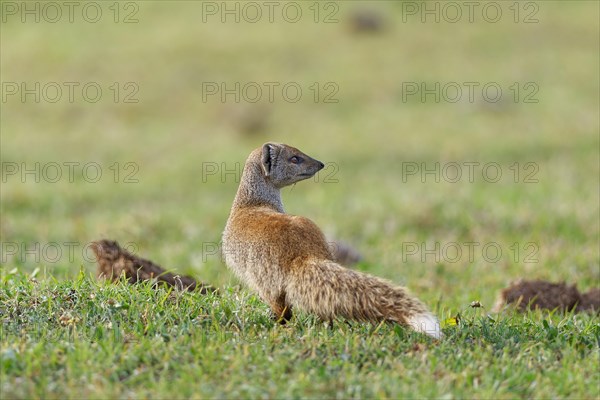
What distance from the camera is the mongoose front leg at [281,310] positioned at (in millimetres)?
5594

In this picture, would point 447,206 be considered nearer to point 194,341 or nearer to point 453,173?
point 453,173

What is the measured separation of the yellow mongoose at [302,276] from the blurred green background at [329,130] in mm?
2306

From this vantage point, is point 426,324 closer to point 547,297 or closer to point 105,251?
point 105,251

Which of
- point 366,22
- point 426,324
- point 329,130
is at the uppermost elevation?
point 366,22

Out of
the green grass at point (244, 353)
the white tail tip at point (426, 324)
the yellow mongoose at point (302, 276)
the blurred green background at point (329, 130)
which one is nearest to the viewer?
the green grass at point (244, 353)

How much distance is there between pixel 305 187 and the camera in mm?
15703

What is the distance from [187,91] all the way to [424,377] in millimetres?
17981

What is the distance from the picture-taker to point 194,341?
498 cm

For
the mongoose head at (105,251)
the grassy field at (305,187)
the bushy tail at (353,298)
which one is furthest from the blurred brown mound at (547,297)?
the mongoose head at (105,251)

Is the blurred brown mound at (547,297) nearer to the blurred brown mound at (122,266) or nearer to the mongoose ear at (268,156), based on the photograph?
the mongoose ear at (268,156)

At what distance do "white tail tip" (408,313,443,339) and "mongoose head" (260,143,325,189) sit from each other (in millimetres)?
2240

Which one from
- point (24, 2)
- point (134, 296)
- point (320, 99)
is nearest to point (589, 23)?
point (320, 99)

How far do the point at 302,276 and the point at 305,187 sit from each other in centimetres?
1037

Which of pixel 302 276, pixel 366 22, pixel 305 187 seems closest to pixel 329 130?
pixel 305 187
